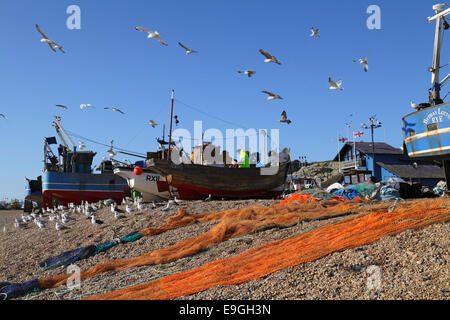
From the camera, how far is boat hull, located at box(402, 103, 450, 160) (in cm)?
1270

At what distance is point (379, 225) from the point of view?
616cm

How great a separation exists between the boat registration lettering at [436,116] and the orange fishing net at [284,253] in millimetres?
7196

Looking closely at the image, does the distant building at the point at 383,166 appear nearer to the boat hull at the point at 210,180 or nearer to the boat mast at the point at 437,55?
the boat hull at the point at 210,180

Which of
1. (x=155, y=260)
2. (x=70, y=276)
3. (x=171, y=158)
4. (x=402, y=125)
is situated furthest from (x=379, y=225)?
(x=171, y=158)

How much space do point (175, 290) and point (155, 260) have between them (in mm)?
1981

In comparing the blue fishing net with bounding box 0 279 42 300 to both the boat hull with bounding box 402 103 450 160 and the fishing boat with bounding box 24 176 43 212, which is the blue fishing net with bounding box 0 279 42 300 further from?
the fishing boat with bounding box 24 176 43 212

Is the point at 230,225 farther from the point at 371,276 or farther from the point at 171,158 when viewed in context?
the point at 171,158

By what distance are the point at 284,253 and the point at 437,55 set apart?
14327 mm

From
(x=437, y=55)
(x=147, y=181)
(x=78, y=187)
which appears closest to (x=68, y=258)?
(x=147, y=181)

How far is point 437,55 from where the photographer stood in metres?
15.6

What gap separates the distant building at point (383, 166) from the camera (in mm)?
34506

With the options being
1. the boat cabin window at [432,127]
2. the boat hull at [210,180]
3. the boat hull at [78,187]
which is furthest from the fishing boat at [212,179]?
the boat hull at [78,187]

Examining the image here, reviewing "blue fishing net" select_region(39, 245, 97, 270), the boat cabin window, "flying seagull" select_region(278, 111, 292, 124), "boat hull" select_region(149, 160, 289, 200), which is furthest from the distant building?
"blue fishing net" select_region(39, 245, 97, 270)

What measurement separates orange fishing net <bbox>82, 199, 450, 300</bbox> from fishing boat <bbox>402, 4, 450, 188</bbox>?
722 cm
